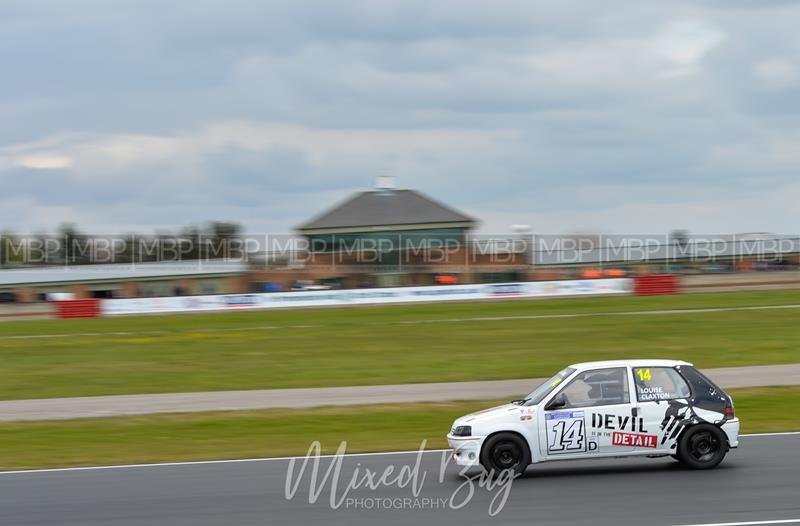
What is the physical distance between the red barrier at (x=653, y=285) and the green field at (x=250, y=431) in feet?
95.2

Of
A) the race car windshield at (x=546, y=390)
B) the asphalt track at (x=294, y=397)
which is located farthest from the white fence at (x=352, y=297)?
the race car windshield at (x=546, y=390)

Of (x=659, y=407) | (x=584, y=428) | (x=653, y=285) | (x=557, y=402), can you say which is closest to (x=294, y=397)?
(x=557, y=402)

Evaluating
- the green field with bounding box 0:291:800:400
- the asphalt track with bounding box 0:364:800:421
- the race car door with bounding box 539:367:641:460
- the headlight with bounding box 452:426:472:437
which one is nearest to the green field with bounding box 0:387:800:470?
the asphalt track with bounding box 0:364:800:421

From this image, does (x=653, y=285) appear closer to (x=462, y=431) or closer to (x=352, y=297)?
(x=352, y=297)

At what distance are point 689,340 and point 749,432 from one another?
17.0 metres

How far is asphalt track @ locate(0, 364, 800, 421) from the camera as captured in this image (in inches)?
785

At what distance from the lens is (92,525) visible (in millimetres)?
9477

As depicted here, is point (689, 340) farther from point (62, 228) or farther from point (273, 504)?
point (62, 228)

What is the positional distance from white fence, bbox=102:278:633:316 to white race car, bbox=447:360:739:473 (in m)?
36.8

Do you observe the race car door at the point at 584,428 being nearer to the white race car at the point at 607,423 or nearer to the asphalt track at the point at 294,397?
the white race car at the point at 607,423

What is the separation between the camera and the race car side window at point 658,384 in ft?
36.8

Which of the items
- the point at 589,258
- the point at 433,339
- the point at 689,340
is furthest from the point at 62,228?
the point at 689,340

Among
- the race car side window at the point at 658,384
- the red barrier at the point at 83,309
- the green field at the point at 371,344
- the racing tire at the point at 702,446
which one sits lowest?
the green field at the point at 371,344

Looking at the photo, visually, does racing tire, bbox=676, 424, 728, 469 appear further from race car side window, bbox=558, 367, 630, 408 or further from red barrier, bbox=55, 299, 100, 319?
red barrier, bbox=55, 299, 100, 319
